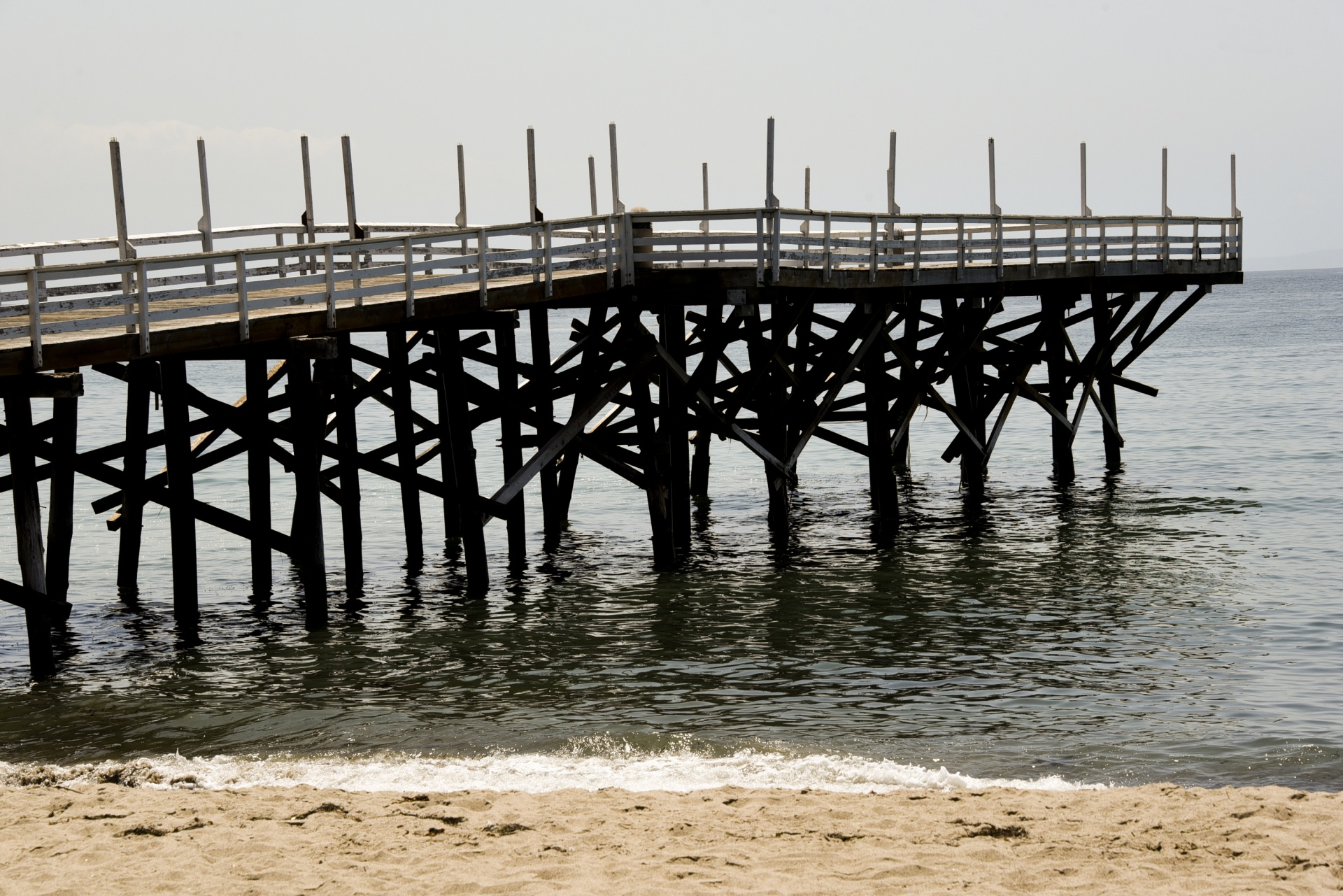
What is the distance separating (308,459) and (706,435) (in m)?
8.99

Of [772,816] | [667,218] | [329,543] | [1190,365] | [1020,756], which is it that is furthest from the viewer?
[1190,365]

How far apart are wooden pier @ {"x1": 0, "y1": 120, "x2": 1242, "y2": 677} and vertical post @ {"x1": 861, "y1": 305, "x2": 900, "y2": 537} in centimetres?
4

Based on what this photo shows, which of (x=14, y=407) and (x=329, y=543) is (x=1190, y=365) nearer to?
(x=329, y=543)

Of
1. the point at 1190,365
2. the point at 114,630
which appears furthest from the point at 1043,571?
the point at 1190,365

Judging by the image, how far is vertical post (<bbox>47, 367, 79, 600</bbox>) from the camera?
1209 cm

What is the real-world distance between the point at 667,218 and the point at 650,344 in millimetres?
1381

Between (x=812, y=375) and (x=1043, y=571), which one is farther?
(x=812, y=375)

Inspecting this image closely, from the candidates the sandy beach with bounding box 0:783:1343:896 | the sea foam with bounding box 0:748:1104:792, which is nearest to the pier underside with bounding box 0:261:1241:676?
the sea foam with bounding box 0:748:1104:792

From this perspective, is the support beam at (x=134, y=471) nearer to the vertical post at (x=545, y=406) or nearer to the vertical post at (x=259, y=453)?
the vertical post at (x=259, y=453)

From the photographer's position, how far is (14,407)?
12.1m

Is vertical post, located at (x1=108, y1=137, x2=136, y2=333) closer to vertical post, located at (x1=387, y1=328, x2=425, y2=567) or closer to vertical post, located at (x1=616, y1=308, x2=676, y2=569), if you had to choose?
vertical post, located at (x1=387, y1=328, x2=425, y2=567)

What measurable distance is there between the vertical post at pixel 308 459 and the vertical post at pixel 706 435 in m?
5.09

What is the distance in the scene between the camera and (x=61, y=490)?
12.8 metres

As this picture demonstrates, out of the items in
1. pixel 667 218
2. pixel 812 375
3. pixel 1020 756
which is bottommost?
pixel 1020 756
